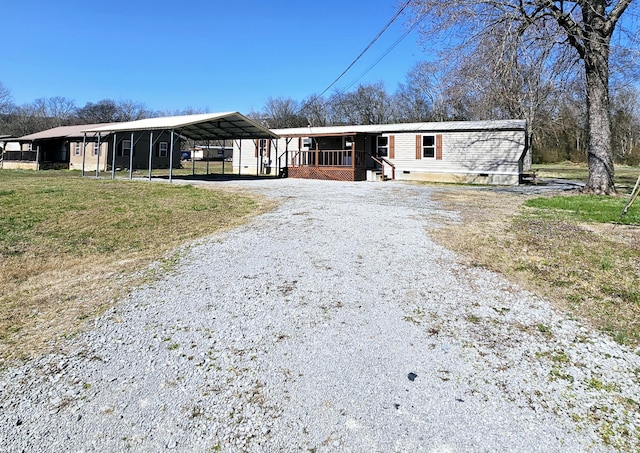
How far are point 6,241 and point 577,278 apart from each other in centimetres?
797

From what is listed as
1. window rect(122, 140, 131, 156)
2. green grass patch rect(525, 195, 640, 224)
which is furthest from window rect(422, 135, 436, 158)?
window rect(122, 140, 131, 156)

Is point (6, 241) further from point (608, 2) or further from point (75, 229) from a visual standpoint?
point (608, 2)

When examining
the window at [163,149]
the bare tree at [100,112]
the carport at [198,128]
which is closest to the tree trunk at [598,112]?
the carport at [198,128]

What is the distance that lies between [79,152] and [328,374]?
33382 millimetres

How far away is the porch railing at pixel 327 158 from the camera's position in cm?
2136

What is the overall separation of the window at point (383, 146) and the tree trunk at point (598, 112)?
406 inches

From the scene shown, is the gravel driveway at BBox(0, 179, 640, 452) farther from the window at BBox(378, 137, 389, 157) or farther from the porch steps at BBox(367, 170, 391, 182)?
the window at BBox(378, 137, 389, 157)

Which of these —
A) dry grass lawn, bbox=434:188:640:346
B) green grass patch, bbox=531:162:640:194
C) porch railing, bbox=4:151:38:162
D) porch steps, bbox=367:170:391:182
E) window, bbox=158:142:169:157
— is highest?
window, bbox=158:142:169:157

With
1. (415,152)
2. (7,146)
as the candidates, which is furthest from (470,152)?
(7,146)

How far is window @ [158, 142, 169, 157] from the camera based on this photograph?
100ft

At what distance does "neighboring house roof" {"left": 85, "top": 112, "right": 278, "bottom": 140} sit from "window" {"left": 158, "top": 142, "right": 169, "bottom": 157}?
900cm

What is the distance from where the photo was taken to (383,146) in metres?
22.2

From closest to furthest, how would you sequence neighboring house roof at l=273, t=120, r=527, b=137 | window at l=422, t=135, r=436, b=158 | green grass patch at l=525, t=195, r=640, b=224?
1. green grass patch at l=525, t=195, r=640, b=224
2. neighboring house roof at l=273, t=120, r=527, b=137
3. window at l=422, t=135, r=436, b=158

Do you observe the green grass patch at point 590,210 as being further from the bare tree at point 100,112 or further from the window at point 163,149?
the bare tree at point 100,112
